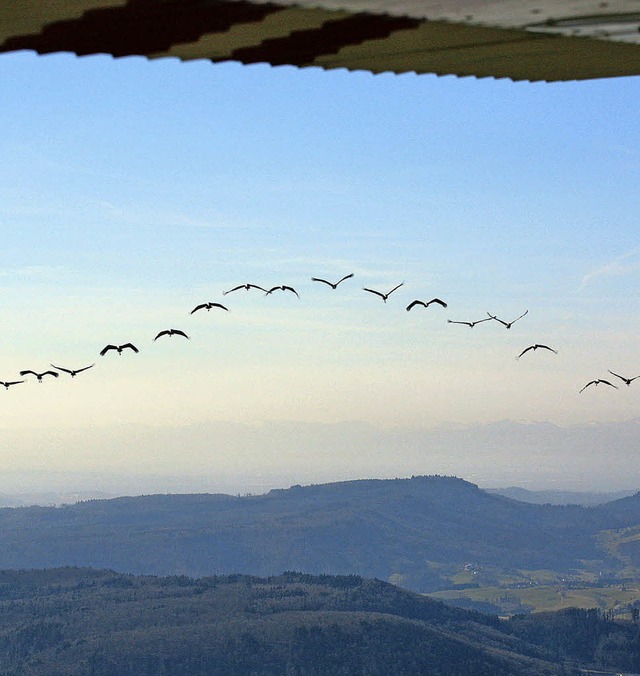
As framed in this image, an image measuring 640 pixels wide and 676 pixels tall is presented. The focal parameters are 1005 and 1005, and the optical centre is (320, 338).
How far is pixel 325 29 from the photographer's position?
27.7 ft

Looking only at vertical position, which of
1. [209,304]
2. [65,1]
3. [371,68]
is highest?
[209,304]

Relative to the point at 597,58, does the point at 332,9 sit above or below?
below

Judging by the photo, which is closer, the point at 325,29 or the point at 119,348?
the point at 325,29

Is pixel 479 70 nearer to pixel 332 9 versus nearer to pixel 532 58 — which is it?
pixel 532 58

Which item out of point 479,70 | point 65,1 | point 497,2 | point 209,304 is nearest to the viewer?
point 65,1

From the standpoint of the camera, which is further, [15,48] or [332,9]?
[15,48]

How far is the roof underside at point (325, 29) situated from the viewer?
7.62 metres

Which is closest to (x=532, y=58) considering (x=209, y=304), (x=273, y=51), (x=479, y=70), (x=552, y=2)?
(x=479, y=70)

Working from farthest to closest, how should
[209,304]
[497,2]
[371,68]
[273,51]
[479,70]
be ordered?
[209,304] → [479,70] → [371,68] → [273,51] → [497,2]

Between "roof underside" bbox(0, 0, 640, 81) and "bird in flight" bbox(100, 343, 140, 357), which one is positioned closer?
"roof underside" bbox(0, 0, 640, 81)

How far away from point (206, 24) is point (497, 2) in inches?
90.9

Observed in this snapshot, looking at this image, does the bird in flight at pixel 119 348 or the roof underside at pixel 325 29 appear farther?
the bird in flight at pixel 119 348

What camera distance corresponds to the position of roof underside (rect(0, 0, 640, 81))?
25.0ft

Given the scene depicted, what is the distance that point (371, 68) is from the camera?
10117 millimetres
